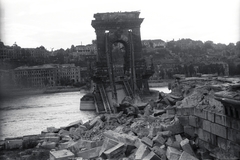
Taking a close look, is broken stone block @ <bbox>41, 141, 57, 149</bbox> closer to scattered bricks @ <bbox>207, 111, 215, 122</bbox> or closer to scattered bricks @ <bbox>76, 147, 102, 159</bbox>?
scattered bricks @ <bbox>76, 147, 102, 159</bbox>

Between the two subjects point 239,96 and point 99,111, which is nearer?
point 239,96

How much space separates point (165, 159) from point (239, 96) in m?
2.40

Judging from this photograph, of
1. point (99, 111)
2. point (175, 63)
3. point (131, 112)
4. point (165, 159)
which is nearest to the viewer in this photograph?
point (165, 159)

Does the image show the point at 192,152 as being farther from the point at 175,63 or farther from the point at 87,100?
the point at 175,63

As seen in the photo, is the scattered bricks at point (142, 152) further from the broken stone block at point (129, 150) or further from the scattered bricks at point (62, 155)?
the scattered bricks at point (62, 155)

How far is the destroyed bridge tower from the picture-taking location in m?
33.5

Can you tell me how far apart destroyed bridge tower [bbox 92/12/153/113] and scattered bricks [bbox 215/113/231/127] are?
1010 inches

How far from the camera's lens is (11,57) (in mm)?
84062

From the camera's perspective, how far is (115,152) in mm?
8000

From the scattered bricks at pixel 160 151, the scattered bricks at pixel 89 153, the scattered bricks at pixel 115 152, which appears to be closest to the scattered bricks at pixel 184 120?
the scattered bricks at pixel 160 151

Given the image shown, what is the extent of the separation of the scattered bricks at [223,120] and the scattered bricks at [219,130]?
0.10m

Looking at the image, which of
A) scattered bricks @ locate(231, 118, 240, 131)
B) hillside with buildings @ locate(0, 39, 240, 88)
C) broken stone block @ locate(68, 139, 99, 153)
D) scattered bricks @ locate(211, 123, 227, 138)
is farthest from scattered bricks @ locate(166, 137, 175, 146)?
hillside with buildings @ locate(0, 39, 240, 88)

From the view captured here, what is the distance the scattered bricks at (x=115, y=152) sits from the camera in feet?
26.1

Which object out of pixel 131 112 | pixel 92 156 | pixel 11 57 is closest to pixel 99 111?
pixel 131 112
